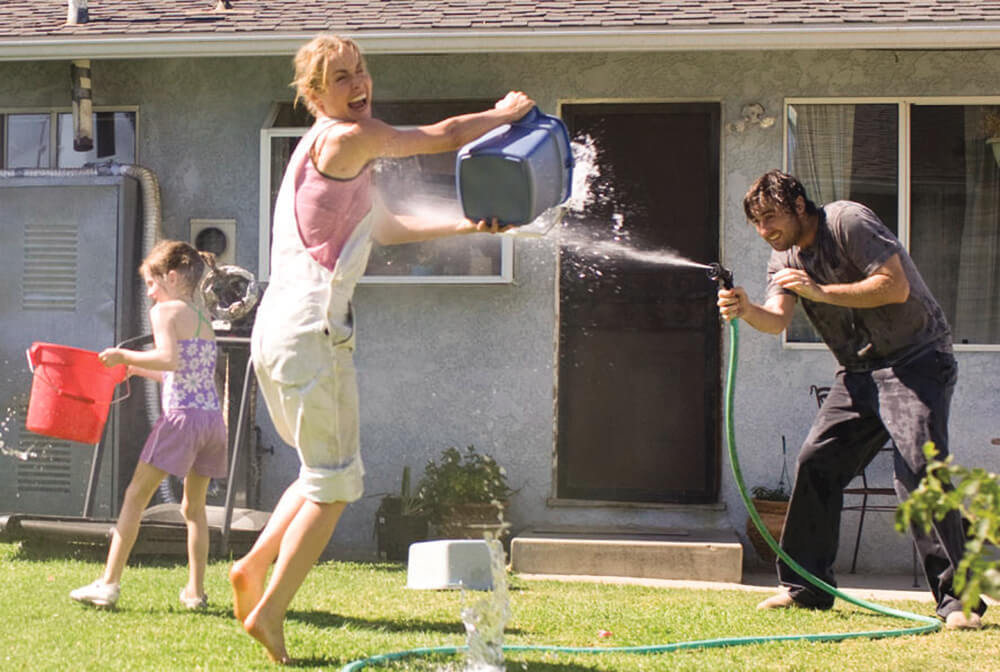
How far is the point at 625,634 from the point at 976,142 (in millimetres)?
4326

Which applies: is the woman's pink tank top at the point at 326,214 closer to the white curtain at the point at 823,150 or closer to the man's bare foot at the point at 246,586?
the man's bare foot at the point at 246,586

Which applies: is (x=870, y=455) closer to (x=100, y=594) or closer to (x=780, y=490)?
(x=780, y=490)

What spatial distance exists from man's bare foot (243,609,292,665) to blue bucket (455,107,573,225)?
1.35 m

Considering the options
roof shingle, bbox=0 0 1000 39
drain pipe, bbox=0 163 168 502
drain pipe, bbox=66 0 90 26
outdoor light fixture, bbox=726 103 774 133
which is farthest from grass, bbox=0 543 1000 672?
drain pipe, bbox=66 0 90 26

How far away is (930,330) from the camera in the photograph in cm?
523

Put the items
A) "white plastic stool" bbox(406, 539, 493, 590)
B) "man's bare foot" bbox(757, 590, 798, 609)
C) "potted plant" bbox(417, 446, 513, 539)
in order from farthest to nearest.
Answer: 1. "potted plant" bbox(417, 446, 513, 539)
2. "white plastic stool" bbox(406, 539, 493, 590)
3. "man's bare foot" bbox(757, 590, 798, 609)

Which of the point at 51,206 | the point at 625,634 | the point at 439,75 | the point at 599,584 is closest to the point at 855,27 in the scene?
the point at 439,75

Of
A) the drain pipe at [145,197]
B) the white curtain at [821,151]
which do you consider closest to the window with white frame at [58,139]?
the drain pipe at [145,197]

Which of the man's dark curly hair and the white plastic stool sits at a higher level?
the man's dark curly hair

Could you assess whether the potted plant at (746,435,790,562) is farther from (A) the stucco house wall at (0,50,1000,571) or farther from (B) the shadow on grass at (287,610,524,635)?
(B) the shadow on grass at (287,610,524,635)

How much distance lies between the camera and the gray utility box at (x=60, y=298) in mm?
7867

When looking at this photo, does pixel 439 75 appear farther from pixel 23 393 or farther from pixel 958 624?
pixel 958 624

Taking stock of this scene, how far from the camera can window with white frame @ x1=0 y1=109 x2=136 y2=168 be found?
853cm

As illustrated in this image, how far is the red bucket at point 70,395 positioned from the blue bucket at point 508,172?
245cm
